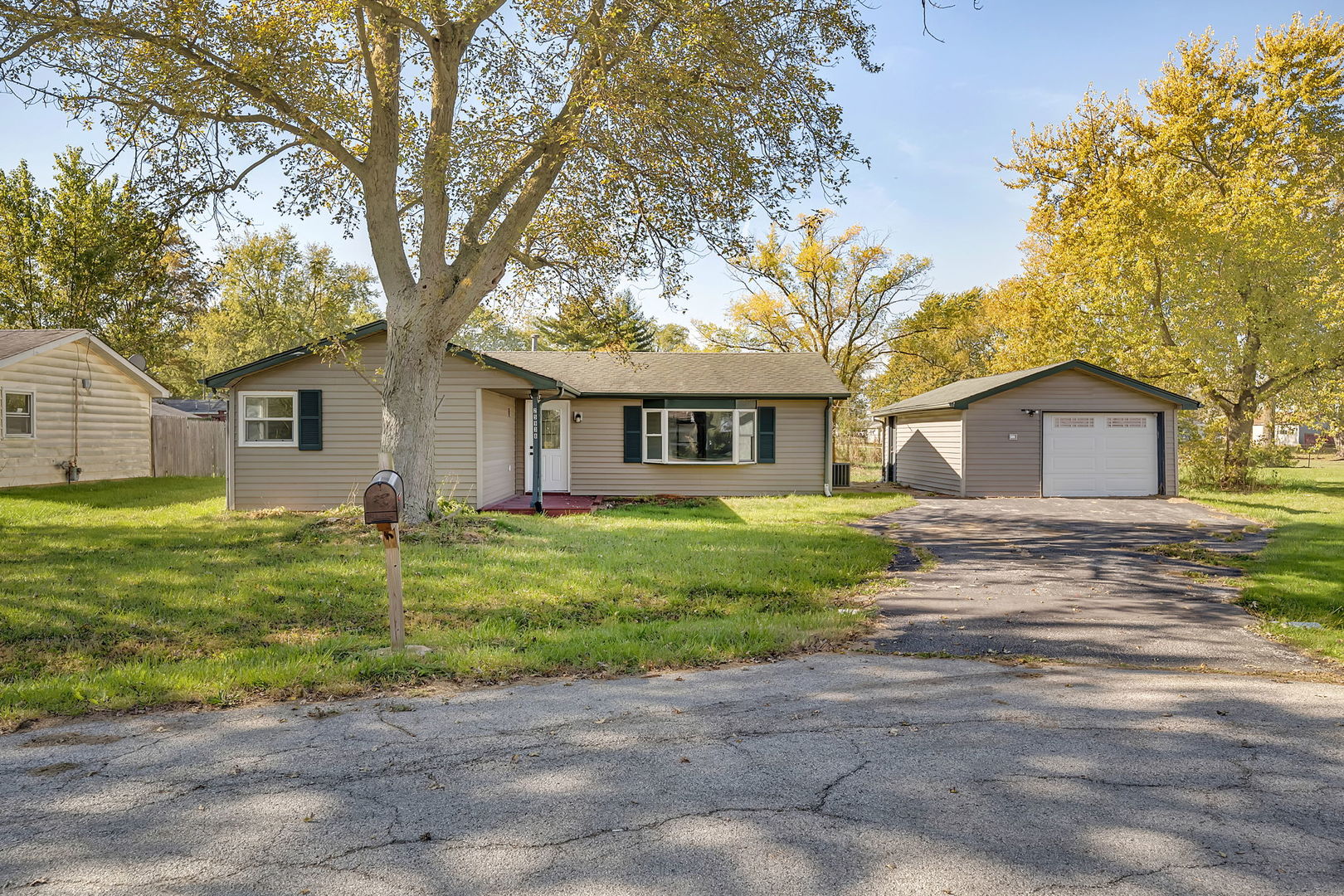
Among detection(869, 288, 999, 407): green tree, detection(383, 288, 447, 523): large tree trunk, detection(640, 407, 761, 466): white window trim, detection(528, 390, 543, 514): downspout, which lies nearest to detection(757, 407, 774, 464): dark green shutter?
detection(640, 407, 761, 466): white window trim

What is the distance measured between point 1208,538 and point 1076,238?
16.2m

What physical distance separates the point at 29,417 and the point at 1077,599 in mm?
21239

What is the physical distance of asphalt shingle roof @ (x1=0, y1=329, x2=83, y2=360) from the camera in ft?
56.2

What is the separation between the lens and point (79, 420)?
763 inches

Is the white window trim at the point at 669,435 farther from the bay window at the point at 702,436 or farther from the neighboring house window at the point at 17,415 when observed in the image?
the neighboring house window at the point at 17,415

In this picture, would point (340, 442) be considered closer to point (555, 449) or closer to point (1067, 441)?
point (555, 449)

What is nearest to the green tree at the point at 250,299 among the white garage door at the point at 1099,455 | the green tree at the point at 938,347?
the green tree at the point at 938,347

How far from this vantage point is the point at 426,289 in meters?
10.8

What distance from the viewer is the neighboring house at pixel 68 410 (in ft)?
57.0

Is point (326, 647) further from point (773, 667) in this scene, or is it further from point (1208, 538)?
point (1208, 538)

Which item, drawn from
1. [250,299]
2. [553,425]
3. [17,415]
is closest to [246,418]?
[553,425]

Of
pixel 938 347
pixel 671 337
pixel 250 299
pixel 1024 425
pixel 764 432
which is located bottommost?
pixel 764 432

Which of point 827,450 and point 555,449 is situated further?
point 555,449

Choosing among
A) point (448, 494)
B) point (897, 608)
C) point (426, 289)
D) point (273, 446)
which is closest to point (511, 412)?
point (448, 494)
